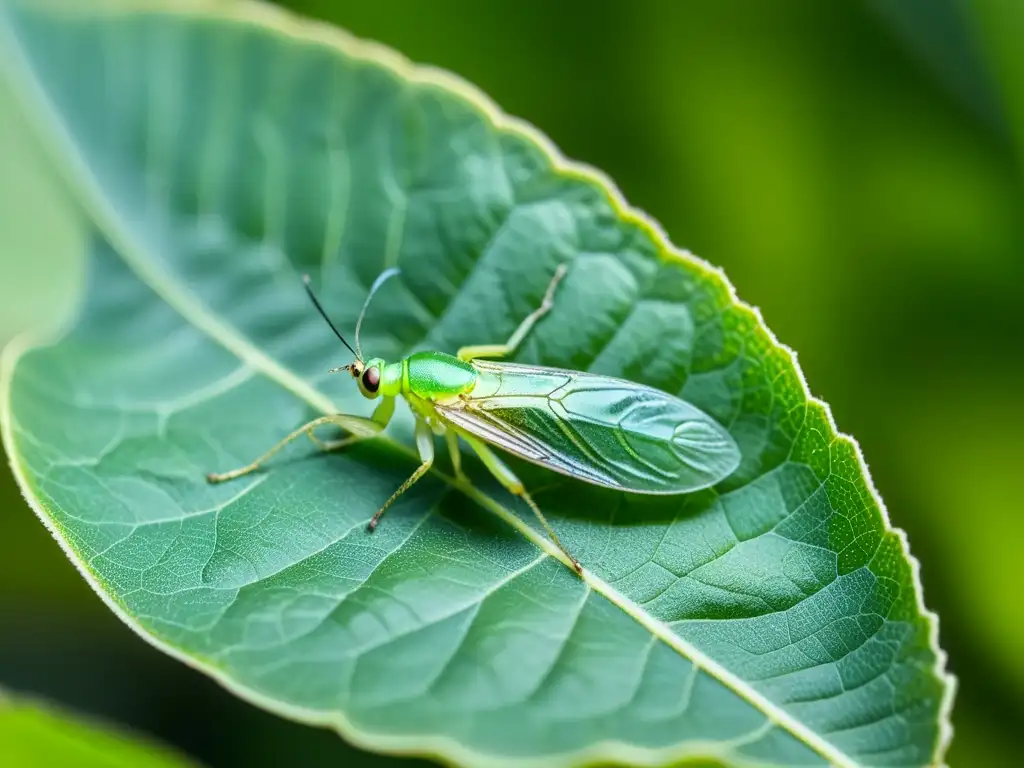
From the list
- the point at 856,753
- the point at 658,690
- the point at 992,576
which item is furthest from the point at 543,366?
the point at 992,576

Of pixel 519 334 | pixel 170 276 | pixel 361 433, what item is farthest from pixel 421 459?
pixel 170 276

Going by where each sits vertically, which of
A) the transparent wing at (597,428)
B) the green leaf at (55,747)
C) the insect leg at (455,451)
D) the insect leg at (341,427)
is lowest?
the green leaf at (55,747)

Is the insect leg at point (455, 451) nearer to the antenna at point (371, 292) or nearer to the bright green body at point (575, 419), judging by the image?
the bright green body at point (575, 419)

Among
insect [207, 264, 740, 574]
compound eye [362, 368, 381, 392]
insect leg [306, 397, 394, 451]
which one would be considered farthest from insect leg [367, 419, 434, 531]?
compound eye [362, 368, 381, 392]

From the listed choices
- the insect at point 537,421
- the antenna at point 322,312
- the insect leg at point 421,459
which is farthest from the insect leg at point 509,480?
the antenna at point 322,312

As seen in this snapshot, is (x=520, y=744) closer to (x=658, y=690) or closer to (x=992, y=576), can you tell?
(x=658, y=690)

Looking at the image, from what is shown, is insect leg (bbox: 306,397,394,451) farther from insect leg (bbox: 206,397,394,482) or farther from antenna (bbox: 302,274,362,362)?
antenna (bbox: 302,274,362,362)
